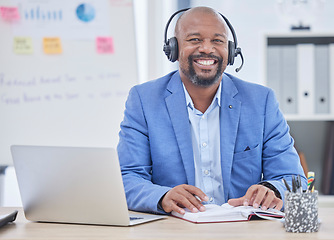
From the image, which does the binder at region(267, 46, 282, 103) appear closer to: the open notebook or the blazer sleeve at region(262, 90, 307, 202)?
the blazer sleeve at region(262, 90, 307, 202)

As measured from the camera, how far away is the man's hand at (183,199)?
131 cm

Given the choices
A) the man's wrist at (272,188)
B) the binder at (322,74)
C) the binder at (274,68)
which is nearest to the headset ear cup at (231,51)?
the man's wrist at (272,188)

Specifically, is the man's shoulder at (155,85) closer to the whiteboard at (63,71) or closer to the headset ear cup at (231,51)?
the headset ear cup at (231,51)

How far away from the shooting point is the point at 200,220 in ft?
4.05

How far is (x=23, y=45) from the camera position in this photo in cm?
266

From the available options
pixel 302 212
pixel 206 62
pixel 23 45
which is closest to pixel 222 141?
pixel 206 62

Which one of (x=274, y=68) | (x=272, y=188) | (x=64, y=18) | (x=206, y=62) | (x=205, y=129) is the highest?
(x=64, y=18)

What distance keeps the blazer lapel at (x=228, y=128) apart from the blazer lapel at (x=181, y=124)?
0.36 ft

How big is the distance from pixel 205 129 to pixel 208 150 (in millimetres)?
75

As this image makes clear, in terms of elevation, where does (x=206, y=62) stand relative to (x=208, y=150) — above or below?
above

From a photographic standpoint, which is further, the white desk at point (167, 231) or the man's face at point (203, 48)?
the man's face at point (203, 48)

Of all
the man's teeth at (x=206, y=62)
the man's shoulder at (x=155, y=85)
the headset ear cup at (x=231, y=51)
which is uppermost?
the headset ear cup at (x=231, y=51)

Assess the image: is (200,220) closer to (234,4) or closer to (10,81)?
(10,81)

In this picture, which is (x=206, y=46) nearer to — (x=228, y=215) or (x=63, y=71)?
(x=228, y=215)
